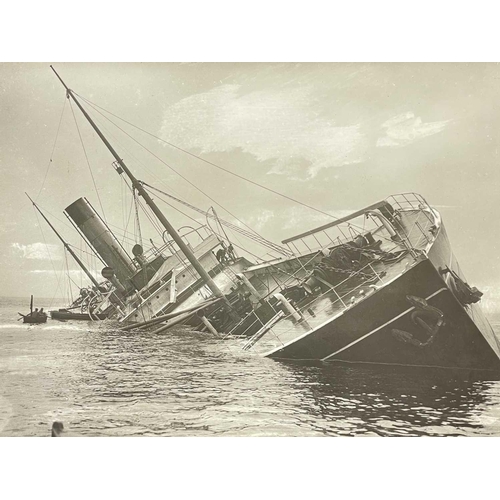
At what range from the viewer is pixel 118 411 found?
8055 mm

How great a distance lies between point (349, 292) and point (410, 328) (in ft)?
5.20

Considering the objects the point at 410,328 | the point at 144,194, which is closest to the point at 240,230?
the point at 144,194

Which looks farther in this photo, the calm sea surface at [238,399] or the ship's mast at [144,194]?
the ship's mast at [144,194]

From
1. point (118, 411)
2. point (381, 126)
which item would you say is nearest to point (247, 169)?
point (381, 126)

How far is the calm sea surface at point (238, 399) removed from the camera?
7.65 m

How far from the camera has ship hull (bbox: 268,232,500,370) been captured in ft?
29.3

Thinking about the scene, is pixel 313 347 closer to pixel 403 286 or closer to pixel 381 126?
pixel 403 286

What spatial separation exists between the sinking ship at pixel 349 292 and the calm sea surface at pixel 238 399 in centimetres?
48

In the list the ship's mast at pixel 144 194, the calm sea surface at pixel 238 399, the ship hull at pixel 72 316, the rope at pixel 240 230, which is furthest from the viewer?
the ship hull at pixel 72 316

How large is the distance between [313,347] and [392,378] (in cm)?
150

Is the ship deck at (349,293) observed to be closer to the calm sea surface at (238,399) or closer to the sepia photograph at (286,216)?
the sepia photograph at (286,216)

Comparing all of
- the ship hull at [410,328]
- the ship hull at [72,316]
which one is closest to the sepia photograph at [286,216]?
the ship hull at [410,328]
